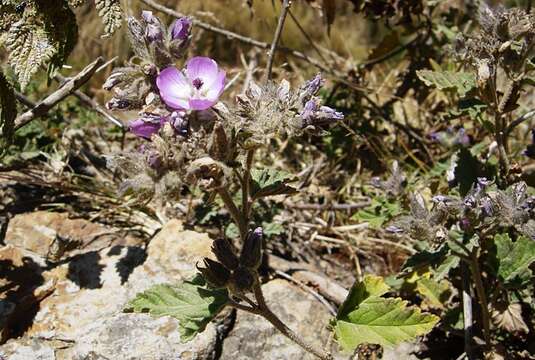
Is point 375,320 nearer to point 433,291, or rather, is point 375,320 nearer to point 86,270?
point 433,291

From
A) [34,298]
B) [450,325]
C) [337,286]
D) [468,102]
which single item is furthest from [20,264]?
[468,102]

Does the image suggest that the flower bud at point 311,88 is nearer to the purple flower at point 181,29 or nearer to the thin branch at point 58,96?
the purple flower at point 181,29

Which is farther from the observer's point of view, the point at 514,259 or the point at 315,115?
the point at 514,259

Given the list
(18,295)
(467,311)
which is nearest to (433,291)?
(467,311)

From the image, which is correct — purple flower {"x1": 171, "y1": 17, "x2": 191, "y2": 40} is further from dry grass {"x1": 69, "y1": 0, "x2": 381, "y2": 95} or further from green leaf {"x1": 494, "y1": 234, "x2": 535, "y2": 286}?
dry grass {"x1": 69, "y1": 0, "x2": 381, "y2": 95}

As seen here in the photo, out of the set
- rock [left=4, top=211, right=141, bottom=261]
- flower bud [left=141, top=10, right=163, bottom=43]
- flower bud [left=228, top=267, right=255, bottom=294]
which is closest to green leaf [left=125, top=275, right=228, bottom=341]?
flower bud [left=228, top=267, right=255, bottom=294]


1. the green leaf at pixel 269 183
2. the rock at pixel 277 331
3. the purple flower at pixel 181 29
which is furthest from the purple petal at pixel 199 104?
the rock at pixel 277 331

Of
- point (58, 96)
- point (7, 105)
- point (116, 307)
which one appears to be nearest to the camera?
point (7, 105)
